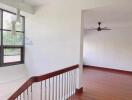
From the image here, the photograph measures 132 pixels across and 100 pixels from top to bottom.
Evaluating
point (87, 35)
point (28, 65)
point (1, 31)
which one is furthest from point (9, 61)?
point (87, 35)

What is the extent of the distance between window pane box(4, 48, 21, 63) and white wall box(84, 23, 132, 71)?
13.7 feet

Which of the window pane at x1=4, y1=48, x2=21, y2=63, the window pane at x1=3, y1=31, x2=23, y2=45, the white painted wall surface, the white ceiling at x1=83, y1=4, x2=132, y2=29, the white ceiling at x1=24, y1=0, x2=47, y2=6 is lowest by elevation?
Result: the white painted wall surface

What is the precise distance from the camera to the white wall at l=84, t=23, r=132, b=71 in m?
6.78

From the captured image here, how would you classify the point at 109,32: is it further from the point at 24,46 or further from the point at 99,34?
the point at 24,46

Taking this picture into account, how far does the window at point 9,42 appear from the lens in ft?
16.1

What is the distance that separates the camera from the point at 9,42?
5.16 meters

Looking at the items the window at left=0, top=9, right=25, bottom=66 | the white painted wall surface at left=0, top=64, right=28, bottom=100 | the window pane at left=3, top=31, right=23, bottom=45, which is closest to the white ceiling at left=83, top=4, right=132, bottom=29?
the window at left=0, top=9, right=25, bottom=66

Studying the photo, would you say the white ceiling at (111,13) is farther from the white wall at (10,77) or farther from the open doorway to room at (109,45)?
the white wall at (10,77)

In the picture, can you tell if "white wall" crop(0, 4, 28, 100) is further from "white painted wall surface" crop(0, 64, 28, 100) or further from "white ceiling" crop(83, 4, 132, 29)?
"white ceiling" crop(83, 4, 132, 29)

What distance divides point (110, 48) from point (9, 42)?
4.84 m

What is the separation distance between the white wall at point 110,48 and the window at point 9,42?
160 inches

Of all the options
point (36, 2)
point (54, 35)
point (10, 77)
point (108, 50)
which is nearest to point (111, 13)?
point (54, 35)

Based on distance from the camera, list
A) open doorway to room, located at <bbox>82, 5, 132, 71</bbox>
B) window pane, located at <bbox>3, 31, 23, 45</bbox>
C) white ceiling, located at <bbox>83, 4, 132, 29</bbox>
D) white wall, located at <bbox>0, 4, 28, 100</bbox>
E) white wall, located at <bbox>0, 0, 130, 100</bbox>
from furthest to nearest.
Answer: open doorway to room, located at <bbox>82, 5, 132, 71</bbox> < window pane, located at <bbox>3, 31, 23, 45</bbox> < white wall, located at <bbox>0, 4, 28, 100</bbox> < white wall, located at <bbox>0, 0, 130, 100</bbox> < white ceiling, located at <bbox>83, 4, 132, 29</bbox>

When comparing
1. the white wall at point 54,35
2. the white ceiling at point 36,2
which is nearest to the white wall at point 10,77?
the white wall at point 54,35
